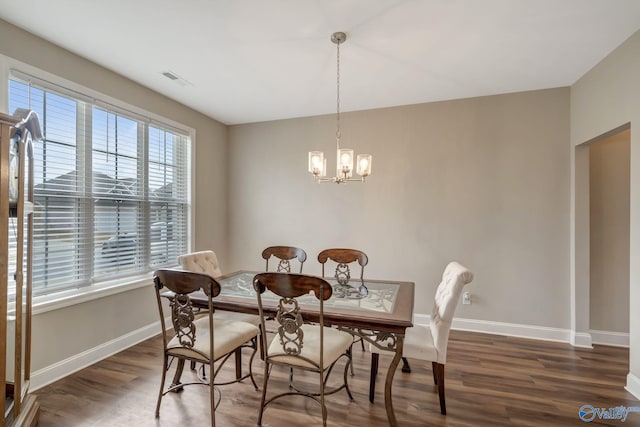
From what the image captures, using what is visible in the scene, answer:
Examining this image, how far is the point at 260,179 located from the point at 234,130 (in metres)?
0.91

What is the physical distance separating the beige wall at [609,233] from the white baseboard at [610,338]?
0.04m

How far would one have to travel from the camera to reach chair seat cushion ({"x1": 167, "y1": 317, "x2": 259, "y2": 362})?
6.19ft

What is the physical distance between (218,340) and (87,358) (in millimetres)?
1568

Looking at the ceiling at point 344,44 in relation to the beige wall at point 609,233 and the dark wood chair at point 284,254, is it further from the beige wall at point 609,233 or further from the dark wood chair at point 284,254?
the dark wood chair at point 284,254

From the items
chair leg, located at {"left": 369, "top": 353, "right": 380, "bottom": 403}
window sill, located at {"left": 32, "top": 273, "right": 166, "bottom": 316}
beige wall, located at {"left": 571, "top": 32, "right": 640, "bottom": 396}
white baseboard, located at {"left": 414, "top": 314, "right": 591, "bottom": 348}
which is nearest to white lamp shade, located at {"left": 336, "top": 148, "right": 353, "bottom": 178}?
chair leg, located at {"left": 369, "top": 353, "right": 380, "bottom": 403}

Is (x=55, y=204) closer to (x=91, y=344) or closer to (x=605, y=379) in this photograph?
(x=91, y=344)

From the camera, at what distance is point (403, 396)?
216 cm

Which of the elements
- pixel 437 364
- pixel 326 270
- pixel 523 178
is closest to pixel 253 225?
pixel 326 270

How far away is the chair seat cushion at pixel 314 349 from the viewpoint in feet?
5.90

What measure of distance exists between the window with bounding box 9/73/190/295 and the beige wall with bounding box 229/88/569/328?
4.63ft

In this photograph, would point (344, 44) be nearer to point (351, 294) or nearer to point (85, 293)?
point (351, 294)

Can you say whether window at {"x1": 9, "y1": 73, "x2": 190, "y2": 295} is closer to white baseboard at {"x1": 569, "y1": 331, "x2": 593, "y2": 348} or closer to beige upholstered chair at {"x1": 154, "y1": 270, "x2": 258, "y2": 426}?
beige upholstered chair at {"x1": 154, "y1": 270, "x2": 258, "y2": 426}

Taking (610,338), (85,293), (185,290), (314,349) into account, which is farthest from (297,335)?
(610,338)

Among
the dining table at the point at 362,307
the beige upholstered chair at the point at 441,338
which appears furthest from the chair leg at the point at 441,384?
the dining table at the point at 362,307
